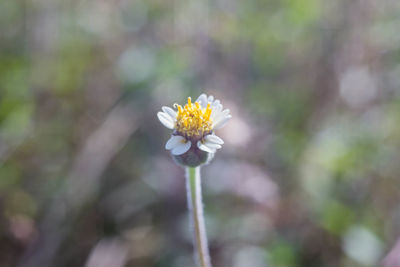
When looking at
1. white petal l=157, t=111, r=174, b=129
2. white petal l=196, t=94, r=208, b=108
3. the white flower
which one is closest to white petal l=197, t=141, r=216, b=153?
the white flower

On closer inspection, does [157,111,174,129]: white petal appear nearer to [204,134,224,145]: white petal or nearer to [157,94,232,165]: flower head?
[157,94,232,165]: flower head

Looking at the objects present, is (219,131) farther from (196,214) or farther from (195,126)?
(196,214)

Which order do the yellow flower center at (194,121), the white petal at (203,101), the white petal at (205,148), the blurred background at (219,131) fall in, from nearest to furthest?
1. the white petal at (205,148)
2. the yellow flower center at (194,121)
3. the white petal at (203,101)
4. the blurred background at (219,131)

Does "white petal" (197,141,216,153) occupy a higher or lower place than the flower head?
lower

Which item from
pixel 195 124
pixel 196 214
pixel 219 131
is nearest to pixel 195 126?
pixel 195 124

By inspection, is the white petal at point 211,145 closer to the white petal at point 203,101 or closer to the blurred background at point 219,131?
the white petal at point 203,101

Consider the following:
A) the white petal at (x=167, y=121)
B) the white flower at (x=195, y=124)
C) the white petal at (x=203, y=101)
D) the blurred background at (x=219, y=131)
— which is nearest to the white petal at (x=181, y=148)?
the white flower at (x=195, y=124)

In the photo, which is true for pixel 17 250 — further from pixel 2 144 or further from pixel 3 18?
pixel 3 18

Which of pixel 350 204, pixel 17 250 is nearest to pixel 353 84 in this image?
pixel 350 204
